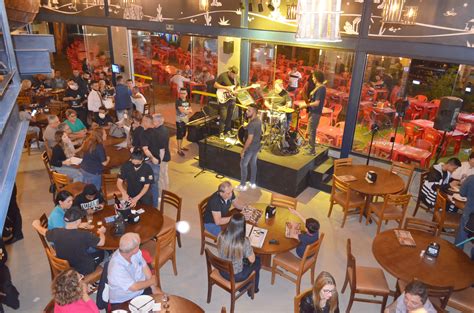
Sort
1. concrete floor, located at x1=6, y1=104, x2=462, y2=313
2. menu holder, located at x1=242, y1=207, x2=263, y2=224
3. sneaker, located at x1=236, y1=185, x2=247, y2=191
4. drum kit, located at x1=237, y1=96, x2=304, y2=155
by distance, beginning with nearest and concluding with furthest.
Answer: concrete floor, located at x1=6, y1=104, x2=462, y2=313 → menu holder, located at x1=242, y1=207, x2=263, y2=224 → sneaker, located at x1=236, y1=185, x2=247, y2=191 → drum kit, located at x1=237, y1=96, x2=304, y2=155

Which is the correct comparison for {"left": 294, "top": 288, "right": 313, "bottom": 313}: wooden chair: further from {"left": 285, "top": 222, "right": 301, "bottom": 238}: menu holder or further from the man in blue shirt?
the man in blue shirt

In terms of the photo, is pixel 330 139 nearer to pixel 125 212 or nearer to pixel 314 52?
pixel 314 52

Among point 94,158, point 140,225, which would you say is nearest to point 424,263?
point 140,225

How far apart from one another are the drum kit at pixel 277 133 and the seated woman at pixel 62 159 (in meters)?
3.35

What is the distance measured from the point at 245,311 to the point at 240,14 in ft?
22.5

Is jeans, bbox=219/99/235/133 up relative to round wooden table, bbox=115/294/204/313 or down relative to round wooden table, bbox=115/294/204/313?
up

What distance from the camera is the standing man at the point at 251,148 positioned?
22.0ft

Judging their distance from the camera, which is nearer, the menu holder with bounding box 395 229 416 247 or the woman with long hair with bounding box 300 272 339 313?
the woman with long hair with bounding box 300 272 339 313

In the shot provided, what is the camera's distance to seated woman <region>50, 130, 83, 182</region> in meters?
6.24

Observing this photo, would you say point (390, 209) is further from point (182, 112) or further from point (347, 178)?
point (182, 112)

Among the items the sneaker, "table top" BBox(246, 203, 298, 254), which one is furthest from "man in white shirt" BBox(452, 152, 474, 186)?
the sneaker

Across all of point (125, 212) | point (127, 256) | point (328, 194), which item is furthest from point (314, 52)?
point (127, 256)

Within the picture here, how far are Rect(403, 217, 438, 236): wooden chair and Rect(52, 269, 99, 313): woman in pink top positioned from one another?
410 cm

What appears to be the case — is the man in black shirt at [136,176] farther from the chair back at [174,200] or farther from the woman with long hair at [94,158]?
the woman with long hair at [94,158]
